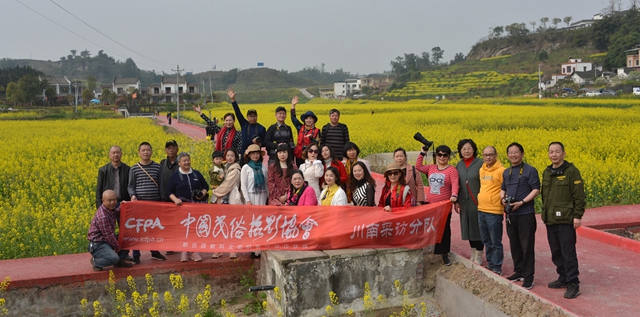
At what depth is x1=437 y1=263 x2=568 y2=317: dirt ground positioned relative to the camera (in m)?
5.27

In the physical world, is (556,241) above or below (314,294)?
above

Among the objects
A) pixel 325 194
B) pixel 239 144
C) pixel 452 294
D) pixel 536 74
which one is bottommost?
pixel 452 294

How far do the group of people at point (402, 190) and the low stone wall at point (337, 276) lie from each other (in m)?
0.51

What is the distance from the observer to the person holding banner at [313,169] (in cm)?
710

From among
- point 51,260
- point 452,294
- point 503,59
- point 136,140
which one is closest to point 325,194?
point 452,294

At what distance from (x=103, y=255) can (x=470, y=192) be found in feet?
13.9

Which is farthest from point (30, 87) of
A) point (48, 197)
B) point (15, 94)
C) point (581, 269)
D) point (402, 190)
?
point (581, 269)

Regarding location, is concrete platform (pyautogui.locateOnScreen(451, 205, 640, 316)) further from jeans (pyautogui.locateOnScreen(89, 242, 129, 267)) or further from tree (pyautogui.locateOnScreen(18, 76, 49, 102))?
tree (pyautogui.locateOnScreen(18, 76, 49, 102))

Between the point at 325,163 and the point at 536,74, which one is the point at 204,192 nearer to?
the point at 325,163

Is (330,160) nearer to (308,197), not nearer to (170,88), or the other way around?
(308,197)

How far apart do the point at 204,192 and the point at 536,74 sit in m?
81.3

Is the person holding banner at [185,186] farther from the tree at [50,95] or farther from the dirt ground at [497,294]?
the tree at [50,95]

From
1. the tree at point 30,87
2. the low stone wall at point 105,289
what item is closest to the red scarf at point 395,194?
the low stone wall at point 105,289

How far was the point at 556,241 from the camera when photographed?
5.89 meters
